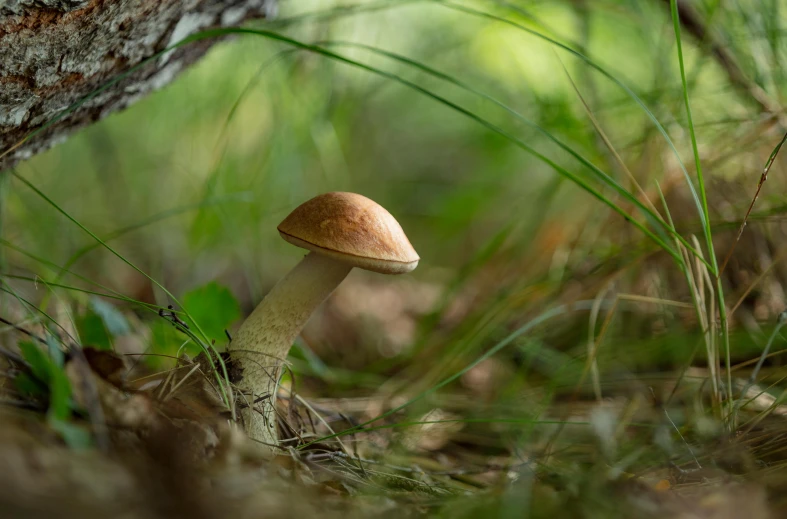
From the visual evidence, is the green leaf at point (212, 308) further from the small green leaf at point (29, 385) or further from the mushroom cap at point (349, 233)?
the small green leaf at point (29, 385)

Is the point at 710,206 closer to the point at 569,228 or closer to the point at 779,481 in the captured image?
the point at 569,228

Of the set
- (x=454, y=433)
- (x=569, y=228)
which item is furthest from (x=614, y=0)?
(x=454, y=433)

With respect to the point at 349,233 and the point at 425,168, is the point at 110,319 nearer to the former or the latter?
the point at 349,233

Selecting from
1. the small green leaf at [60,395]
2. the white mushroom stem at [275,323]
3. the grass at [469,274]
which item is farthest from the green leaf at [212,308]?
the small green leaf at [60,395]

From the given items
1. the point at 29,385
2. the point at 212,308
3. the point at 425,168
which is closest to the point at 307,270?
the point at 212,308

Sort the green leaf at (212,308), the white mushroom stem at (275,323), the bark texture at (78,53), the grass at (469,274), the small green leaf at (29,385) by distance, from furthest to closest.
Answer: the green leaf at (212,308) < the white mushroom stem at (275,323) < the grass at (469,274) < the bark texture at (78,53) < the small green leaf at (29,385)

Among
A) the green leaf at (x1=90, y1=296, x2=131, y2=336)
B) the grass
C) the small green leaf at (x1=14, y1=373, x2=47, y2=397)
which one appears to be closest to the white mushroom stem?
the grass

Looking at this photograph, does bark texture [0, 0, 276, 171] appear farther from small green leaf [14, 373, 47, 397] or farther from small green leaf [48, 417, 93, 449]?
small green leaf [48, 417, 93, 449]
